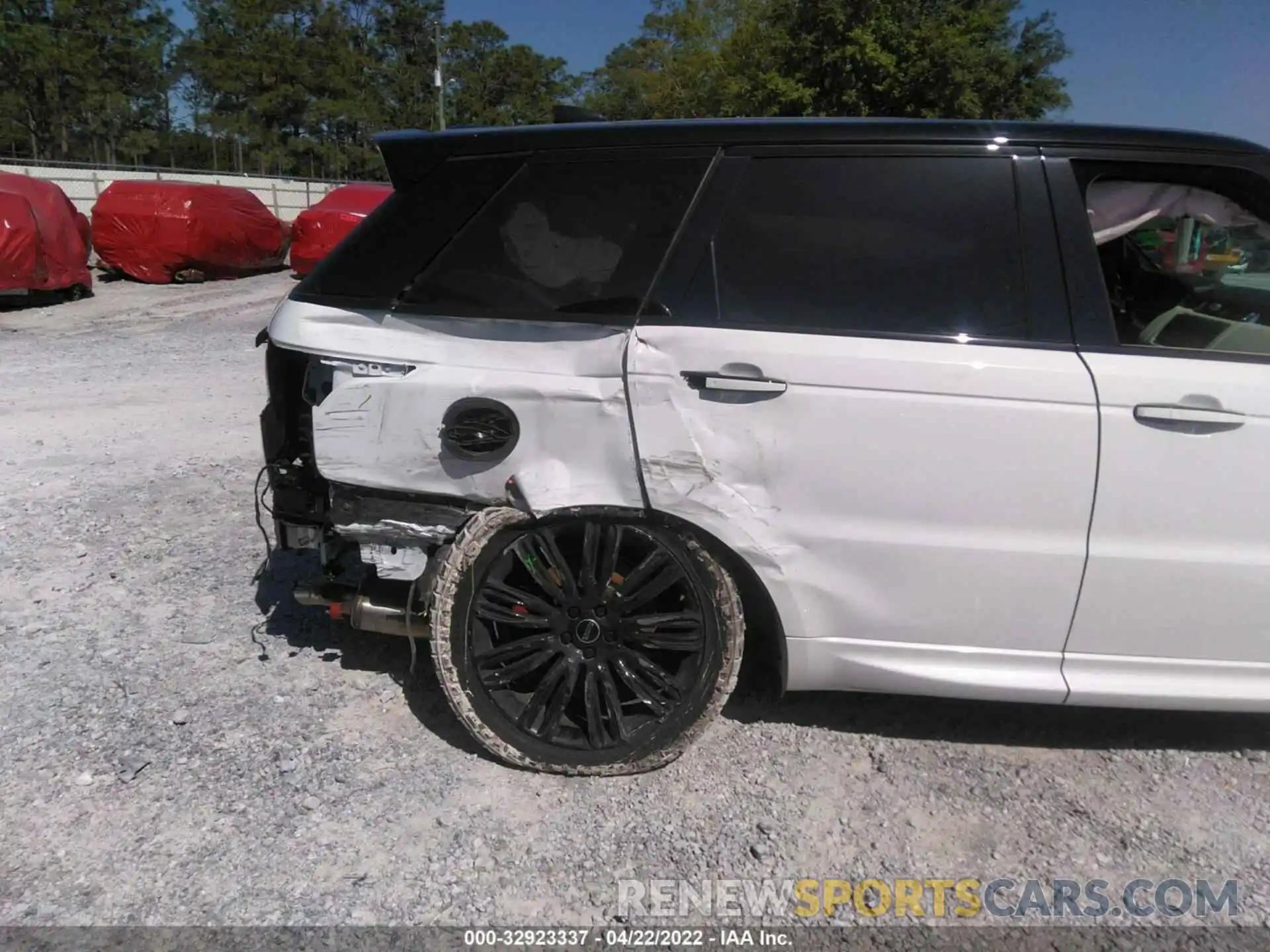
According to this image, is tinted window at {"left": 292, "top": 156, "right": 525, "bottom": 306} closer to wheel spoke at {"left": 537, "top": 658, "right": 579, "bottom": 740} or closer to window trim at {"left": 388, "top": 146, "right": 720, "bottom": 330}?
window trim at {"left": 388, "top": 146, "right": 720, "bottom": 330}

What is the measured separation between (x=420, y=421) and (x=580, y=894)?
137cm

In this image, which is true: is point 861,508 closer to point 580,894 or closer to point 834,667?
point 834,667

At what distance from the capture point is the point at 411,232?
2955mm

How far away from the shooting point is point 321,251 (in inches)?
767

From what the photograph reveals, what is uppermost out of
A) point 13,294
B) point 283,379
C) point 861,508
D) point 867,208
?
point 867,208

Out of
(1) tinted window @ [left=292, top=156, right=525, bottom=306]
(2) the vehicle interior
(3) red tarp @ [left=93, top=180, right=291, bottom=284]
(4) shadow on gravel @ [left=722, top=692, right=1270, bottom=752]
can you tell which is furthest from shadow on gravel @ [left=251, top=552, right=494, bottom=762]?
(3) red tarp @ [left=93, top=180, right=291, bottom=284]

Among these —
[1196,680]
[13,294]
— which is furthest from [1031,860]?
[13,294]

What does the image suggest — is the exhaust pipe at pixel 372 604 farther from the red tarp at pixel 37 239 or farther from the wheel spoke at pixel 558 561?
the red tarp at pixel 37 239

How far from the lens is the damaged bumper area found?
9.04ft

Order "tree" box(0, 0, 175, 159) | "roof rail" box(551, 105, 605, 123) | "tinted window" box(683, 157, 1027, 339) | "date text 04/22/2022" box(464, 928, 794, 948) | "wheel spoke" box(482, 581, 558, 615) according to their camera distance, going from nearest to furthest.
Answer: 1. "date text 04/22/2022" box(464, 928, 794, 948)
2. "tinted window" box(683, 157, 1027, 339)
3. "wheel spoke" box(482, 581, 558, 615)
4. "roof rail" box(551, 105, 605, 123)
5. "tree" box(0, 0, 175, 159)

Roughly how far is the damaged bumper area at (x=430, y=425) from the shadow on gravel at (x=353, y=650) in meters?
0.38

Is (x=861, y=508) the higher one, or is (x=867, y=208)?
(x=867, y=208)

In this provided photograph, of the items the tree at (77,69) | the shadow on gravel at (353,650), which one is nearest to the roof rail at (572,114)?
the shadow on gravel at (353,650)

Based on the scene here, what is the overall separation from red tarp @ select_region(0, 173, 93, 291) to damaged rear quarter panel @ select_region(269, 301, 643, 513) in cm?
1526
